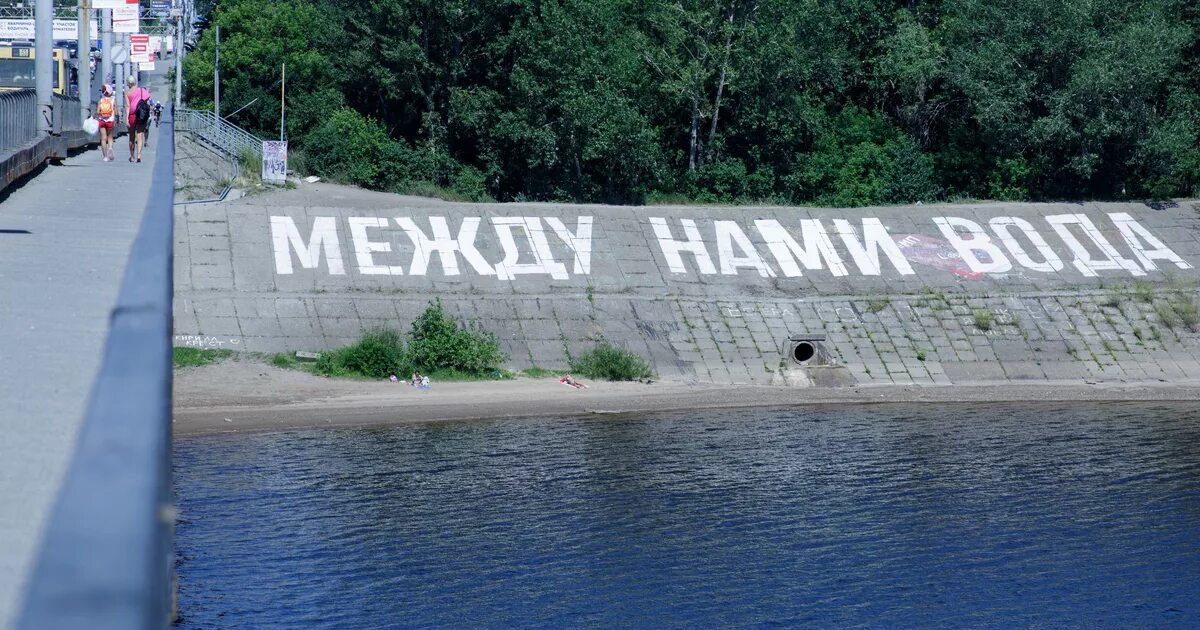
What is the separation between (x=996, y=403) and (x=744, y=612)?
2010cm

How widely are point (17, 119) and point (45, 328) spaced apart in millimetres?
15603

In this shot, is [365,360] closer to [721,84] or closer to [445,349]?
[445,349]

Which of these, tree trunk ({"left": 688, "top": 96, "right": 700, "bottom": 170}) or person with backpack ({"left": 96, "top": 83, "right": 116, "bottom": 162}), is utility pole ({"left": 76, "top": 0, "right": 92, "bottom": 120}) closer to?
person with backpack ({"left": 96, "top": 83, "right": 116, "bottom": 162})

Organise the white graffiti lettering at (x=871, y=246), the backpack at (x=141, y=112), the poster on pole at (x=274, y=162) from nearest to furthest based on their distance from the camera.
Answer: the backpack at (x=141, y=112) < the white graffiti lettering at (x=871, y=246) < the poster on pole at (x=274, y=162)

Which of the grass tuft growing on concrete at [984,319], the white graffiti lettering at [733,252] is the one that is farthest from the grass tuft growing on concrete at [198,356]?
the grass tuft growing on concrete at [984,319]

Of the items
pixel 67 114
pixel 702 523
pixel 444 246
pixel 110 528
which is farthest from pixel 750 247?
pixel 110 528

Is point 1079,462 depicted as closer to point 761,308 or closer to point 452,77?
point 761,308

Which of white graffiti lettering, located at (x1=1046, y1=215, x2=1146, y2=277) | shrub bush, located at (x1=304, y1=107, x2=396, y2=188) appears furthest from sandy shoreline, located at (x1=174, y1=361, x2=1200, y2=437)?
shrub bush, located at (x1=304, y1=107, x2=396, y2=188)

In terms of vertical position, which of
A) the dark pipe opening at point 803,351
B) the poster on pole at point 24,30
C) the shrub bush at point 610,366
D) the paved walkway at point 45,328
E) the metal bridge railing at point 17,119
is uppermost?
the poster on pole at point 24,30

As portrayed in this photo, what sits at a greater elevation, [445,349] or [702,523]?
[445,349]

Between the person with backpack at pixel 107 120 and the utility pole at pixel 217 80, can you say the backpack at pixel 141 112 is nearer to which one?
the person with backpack at pixel 107 120

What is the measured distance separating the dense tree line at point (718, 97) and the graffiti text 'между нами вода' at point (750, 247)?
7.10 meters

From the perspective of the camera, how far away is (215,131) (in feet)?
186

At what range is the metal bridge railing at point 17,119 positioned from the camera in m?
22.5
